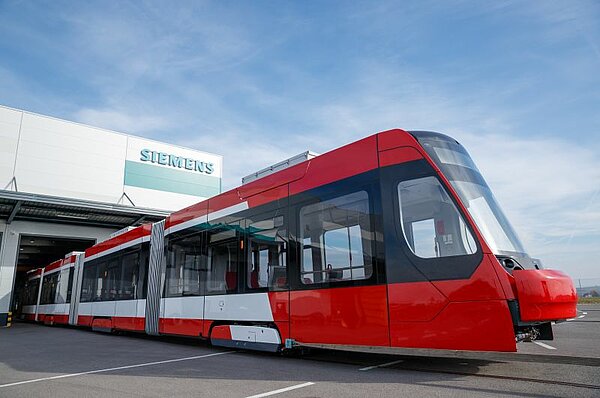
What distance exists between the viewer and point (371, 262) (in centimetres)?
548

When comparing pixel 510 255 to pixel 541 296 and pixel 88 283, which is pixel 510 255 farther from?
pixel 88 283

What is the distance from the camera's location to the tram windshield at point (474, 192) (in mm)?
4871

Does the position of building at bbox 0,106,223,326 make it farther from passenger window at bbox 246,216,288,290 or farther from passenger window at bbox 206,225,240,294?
passenger window at bbox 246,216,288,290

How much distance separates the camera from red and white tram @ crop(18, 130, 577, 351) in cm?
458

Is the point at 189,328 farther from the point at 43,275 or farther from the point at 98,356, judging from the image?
the point at 43,275

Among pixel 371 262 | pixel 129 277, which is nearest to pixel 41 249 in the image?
pixel 129 277

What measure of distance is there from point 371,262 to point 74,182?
21944 millimetres

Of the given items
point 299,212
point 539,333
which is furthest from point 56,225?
point 539,333

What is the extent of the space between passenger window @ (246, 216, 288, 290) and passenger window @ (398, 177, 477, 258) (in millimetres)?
2228

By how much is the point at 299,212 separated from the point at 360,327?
206 cm

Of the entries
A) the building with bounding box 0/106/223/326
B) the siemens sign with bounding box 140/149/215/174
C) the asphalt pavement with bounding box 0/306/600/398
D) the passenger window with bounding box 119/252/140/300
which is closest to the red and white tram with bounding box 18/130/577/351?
the asphalt pavement with bounding box 0/306/600/398

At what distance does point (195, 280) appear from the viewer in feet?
29.3

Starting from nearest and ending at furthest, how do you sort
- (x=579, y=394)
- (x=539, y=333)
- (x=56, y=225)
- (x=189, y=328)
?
(x=579, y=394) → (x=539, y=333) → (x=189, y=328) → (x=56, y=225)

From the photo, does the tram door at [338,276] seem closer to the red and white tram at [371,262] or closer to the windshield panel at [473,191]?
the red and white tram at [371,262]
